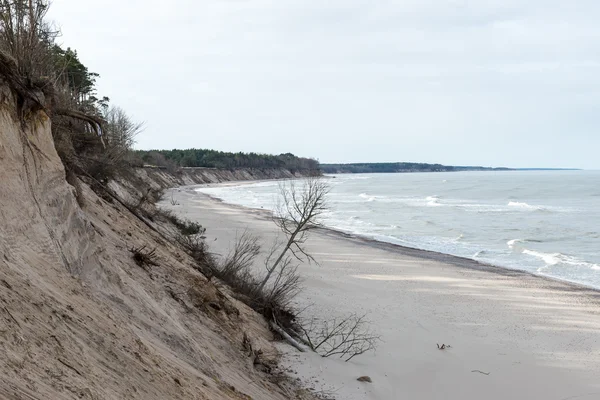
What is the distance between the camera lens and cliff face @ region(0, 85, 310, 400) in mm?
3910

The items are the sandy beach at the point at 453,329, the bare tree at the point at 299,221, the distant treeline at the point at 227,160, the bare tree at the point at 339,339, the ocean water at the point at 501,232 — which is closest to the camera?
the sandy beach at the point at 453,329

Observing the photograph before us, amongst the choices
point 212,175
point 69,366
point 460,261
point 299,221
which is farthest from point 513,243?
point 212,175

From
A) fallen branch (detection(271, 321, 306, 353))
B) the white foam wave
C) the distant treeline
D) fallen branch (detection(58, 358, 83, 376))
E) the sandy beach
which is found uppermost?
the distant treeline

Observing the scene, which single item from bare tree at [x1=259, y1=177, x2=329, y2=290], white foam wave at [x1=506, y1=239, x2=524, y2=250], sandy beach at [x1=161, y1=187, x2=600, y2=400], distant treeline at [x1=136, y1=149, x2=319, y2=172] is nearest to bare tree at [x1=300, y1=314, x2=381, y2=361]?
sandy beach at [x1=161, y1=187, x2=600, y2=400]

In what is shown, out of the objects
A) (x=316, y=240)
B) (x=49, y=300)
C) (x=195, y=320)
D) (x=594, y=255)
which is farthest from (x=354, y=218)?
(x=49, y=300)

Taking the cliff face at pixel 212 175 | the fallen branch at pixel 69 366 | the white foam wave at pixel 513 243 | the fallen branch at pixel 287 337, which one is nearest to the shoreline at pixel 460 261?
the white foam wave at pixel 513 243

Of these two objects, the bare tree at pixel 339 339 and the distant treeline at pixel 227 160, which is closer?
the bare tree at pixel 339 339

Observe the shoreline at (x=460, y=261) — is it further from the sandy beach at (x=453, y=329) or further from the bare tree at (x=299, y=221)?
the bare tree at (x=299, y=221)

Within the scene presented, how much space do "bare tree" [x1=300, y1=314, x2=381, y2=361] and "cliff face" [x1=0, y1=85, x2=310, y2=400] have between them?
2.04 m

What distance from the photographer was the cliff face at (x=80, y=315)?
12.8 ft

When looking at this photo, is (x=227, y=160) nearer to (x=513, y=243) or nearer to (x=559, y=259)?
(x=513, y=243)

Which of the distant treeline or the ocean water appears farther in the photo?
the distant treeline

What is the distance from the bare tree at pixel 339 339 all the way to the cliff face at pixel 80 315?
6.71 ft

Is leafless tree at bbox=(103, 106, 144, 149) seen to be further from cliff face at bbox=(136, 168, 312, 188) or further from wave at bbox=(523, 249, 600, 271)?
cliff face at bbox=(136, 168, 312, 188)
